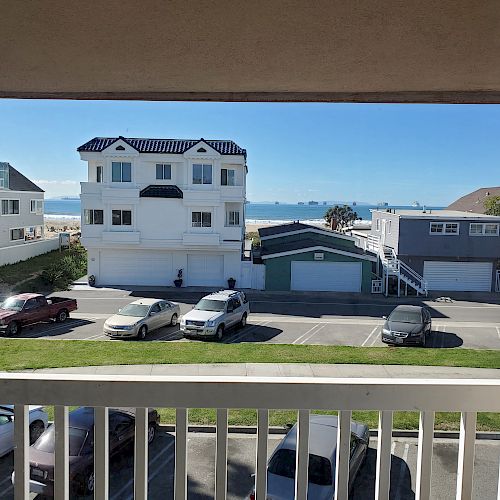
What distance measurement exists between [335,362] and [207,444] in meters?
0.57

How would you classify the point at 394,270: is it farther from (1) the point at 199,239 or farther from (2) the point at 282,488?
(2) the point at 282,488

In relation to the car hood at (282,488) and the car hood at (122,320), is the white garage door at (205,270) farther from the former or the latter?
the car hood at (282,488)

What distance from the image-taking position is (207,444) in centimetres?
114

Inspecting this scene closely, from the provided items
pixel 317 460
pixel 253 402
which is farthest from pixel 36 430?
pixel 317 460

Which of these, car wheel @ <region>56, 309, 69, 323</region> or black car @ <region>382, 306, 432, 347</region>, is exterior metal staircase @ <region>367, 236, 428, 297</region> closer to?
black car @ <region>382, 306, 432, 347</region>

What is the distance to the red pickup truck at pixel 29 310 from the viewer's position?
1.65 m

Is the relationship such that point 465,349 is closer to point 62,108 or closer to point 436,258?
point 436,258

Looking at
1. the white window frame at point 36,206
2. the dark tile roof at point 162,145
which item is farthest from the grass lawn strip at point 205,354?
the dark tile roof at point 162,145

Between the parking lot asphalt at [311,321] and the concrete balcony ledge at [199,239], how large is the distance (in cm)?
23

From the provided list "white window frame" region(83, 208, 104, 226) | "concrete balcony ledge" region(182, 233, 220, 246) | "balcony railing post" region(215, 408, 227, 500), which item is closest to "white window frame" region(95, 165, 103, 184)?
"white window frame" region(83, 208, 104, 226)

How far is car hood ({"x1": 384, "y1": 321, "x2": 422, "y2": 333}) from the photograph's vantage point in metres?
1.69

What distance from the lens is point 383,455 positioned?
2.96 feet

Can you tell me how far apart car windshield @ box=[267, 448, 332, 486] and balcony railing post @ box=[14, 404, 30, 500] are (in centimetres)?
50

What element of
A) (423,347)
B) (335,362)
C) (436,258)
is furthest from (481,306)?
(335,362)
